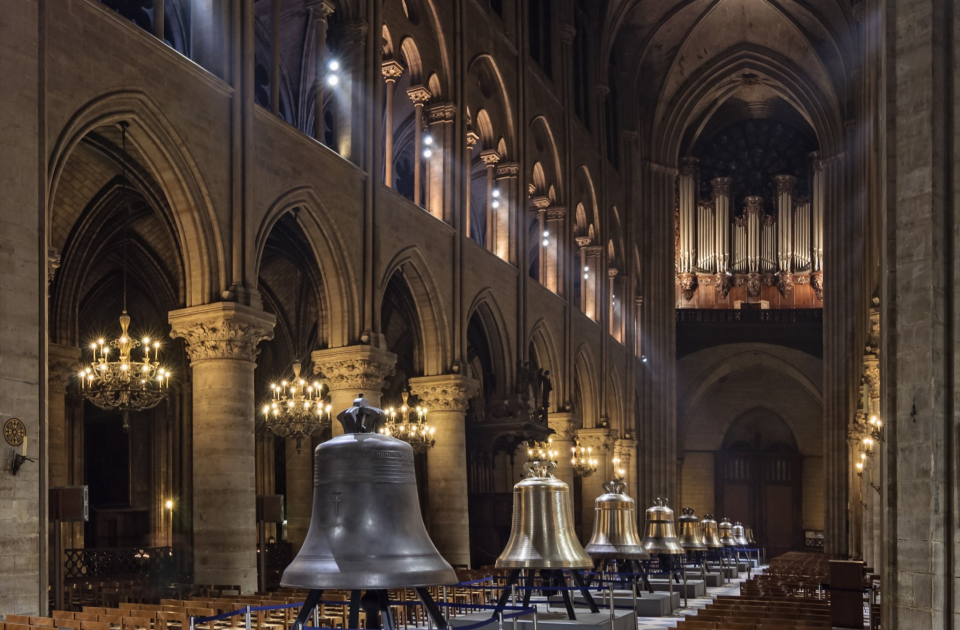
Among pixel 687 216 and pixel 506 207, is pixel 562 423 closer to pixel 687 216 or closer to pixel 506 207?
pixel 506 207

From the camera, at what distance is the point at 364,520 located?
5582mm

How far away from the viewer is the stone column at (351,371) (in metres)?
18.5

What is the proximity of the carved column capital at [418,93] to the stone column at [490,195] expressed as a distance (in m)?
3.60

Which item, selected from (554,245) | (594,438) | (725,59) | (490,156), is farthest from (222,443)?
(725,59)

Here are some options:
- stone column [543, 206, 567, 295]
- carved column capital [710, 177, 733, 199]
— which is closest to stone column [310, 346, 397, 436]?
stone column [543, 206, 567, 295]

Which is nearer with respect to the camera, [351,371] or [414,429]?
[351,371]

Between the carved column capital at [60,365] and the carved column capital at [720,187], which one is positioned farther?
the carved column capital at [720,187]

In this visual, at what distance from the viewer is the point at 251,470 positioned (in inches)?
603

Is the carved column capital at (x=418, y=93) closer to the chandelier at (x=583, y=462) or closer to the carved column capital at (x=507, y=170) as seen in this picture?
the carved column capital at (x=507, y=170)

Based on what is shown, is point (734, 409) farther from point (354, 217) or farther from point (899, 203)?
point (899, 203)

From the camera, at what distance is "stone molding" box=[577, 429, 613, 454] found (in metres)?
34.5

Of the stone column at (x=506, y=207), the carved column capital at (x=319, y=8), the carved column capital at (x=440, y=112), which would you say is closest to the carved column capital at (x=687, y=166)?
the stone column at (x=506, y=207)

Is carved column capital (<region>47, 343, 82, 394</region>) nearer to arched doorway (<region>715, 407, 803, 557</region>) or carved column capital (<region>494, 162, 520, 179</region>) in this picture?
carved column capital (<region>494, 162, 520, 179</region>)

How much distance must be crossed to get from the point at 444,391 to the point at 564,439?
871 centimetres
